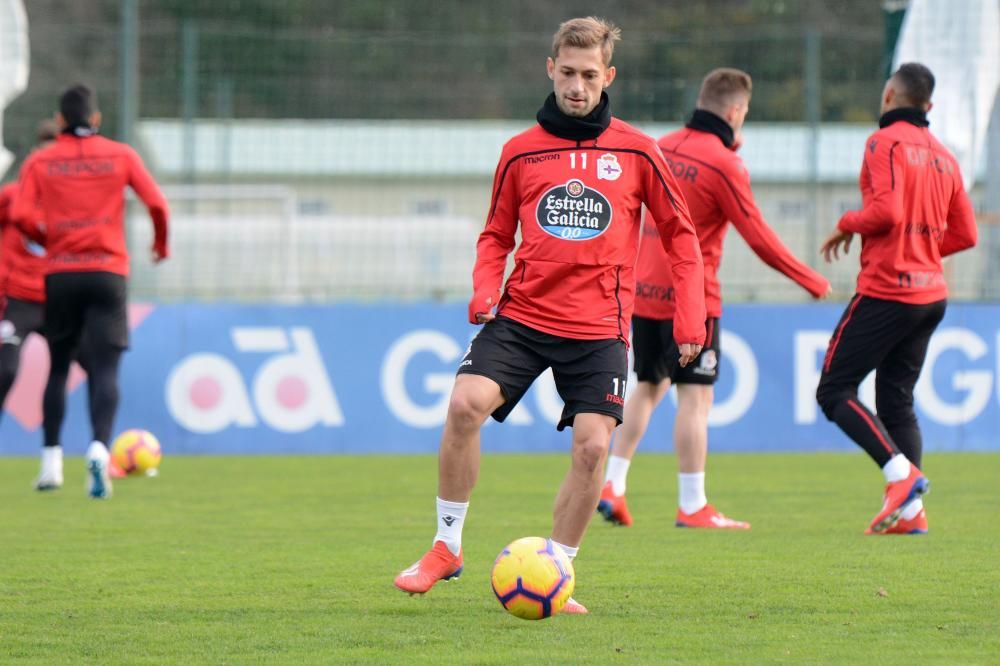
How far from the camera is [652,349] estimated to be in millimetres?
8141

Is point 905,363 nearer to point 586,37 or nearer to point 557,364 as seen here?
point 557,364

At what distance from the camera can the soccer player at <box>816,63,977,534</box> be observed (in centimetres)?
755

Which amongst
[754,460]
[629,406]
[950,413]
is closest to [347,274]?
[754,460]

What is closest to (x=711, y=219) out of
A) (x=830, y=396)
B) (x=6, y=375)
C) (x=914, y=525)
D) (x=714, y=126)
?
(x=714, y=126)

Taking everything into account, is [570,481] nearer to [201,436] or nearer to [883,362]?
[883,362]

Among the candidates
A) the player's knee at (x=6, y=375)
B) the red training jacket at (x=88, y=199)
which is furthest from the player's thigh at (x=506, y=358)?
the player's knee at (x=6, y=375)

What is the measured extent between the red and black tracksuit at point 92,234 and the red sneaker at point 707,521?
3.44 m

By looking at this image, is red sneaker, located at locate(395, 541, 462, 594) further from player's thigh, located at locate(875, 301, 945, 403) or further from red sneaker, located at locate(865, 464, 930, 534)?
player's thigh, located at locate(875, 301, 945, 403)

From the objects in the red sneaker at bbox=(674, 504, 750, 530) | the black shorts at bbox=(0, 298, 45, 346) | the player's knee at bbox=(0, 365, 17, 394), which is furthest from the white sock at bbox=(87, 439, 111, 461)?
the red sneaker at bbox=(674, 504, 750, 530)

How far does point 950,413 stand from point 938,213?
528cm

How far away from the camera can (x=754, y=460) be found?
12.1 m

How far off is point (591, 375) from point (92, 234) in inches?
183

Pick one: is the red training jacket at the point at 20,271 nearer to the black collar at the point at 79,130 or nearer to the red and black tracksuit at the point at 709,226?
the black collar at the point at 79,130

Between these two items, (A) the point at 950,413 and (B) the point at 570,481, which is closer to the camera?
(B) the point at 570,481
